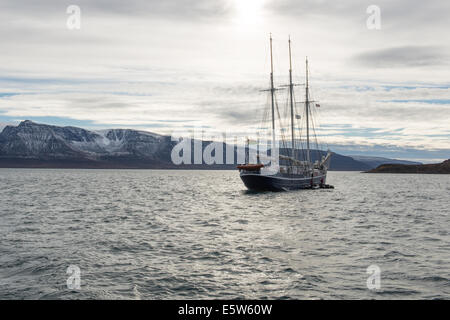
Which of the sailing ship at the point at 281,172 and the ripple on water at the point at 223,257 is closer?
the ripple on water at the point at 223,257

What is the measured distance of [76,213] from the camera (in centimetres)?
4100

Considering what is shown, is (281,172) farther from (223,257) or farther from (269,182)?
(223,257)

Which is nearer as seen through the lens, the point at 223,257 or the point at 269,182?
the point at 223,257

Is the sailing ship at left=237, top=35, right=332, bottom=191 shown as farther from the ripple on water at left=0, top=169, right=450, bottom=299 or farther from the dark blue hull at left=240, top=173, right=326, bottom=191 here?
the ripple on water at left=0, top=169, right=450, bottom=299

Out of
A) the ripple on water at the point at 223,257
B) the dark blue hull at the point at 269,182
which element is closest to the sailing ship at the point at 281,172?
the dark blue hull at the point at 269,182

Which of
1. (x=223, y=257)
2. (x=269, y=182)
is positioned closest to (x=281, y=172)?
(x=269, y=182)

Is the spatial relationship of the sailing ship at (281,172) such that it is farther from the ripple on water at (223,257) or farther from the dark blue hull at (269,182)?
the ripple on water at (223,257)

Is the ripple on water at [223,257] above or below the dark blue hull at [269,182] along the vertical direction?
below

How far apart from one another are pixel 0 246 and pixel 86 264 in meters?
7.68

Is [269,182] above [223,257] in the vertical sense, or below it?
above

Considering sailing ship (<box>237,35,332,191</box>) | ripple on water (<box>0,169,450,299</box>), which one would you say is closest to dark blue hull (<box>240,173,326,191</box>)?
sailing ship (<box>237,35,332,191</box>)
